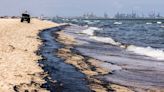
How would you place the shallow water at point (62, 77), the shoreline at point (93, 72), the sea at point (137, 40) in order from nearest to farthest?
the shallow water at point (62, 77), the shoreline at point (93, 72), the sea at point (137, 40)

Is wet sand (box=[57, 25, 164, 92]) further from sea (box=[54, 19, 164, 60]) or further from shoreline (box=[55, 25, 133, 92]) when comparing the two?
sea (box=[54, 19, 164, 60])

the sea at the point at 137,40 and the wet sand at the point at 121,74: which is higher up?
the wet sand at the point at 121,74

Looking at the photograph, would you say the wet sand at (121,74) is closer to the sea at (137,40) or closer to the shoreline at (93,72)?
the shoreline at (93,72)

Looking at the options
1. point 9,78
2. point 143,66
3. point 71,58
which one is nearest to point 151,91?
point 9,78

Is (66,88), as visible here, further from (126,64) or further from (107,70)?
(126,64)

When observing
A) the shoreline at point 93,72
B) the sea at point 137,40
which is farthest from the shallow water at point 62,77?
the sea at point 137,40

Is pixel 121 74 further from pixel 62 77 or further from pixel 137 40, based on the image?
pixel 137 40

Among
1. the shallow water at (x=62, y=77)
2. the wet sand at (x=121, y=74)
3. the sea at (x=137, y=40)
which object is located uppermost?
the shallow water at (x=62, y=77)

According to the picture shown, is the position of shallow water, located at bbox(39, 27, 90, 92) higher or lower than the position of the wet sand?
higher

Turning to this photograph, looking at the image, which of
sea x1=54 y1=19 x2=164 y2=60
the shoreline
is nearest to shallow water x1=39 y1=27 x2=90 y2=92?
the shoreline

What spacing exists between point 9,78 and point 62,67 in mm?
4733

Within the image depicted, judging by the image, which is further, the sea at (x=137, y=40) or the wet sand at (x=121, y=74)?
the sea at (x=137, y=40)

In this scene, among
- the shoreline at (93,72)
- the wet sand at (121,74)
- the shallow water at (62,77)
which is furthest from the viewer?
the wet sand at (121,74)

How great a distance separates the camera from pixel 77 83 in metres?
15.0
